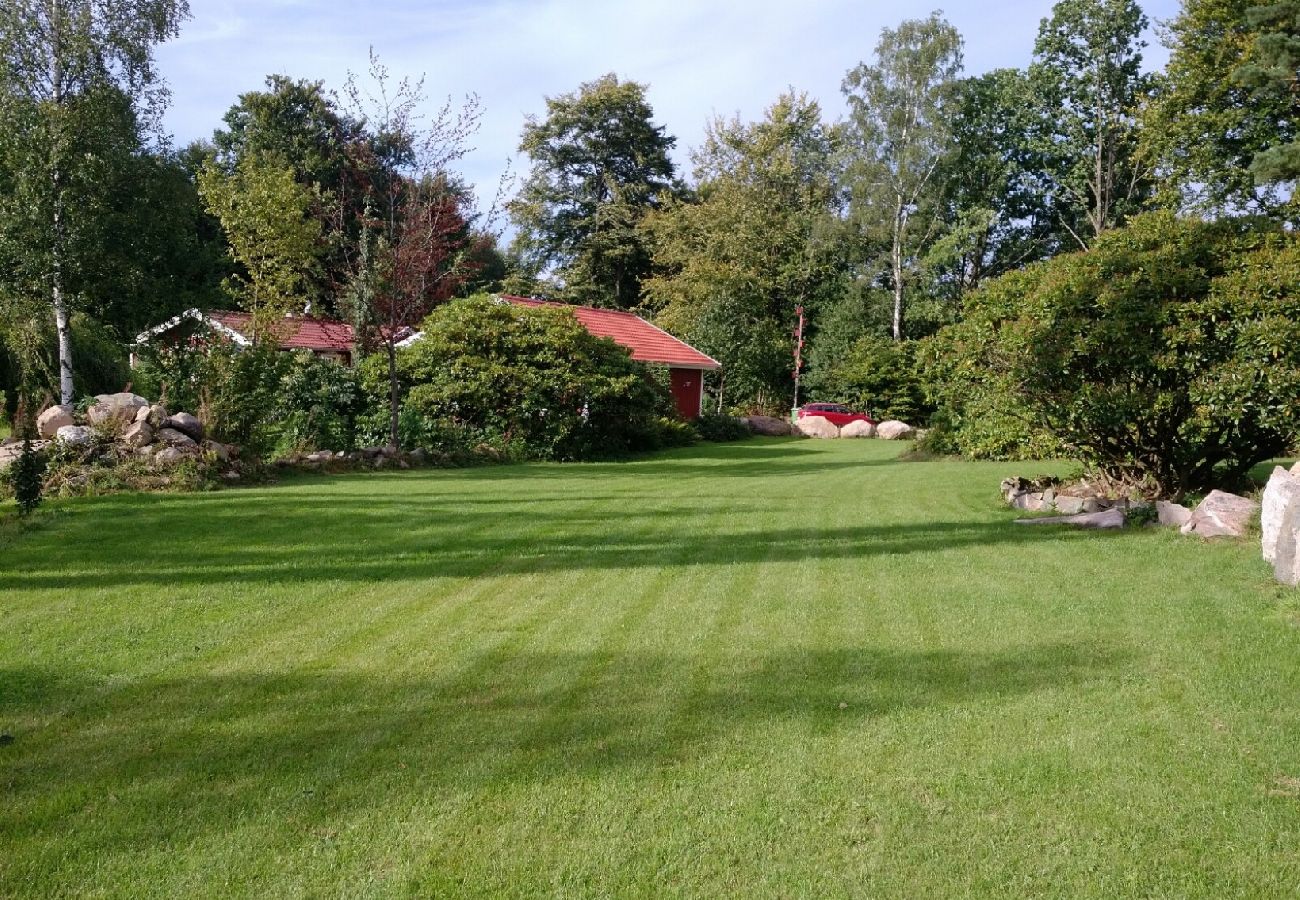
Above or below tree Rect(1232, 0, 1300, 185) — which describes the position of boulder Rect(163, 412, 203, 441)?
below

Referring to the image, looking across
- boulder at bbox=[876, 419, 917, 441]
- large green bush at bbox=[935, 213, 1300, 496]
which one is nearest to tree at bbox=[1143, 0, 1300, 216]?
boulder at bbox=[876, 419, 917, 441]

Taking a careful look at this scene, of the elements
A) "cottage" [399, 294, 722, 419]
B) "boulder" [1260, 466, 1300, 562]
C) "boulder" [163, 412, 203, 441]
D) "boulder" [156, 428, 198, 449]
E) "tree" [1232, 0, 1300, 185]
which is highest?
"tree" [1232, 0, 1300, 185]

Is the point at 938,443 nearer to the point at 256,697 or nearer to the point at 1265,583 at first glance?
the point at 1265,583

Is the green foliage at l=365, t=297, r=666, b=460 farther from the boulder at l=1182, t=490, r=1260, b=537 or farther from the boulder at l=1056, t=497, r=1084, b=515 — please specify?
the boulder at l=1182, t=490, r=1260, b=537

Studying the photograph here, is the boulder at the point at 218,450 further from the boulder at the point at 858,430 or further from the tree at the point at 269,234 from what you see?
the boulder at the point at 858,430

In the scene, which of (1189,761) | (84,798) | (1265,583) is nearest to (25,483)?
(84,798)

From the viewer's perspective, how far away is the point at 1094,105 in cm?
3562

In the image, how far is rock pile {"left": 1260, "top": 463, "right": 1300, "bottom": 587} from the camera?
257 inches

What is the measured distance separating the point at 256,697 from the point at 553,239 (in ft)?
145

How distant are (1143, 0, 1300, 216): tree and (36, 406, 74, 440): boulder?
89.6 feet

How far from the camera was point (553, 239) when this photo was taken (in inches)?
1845

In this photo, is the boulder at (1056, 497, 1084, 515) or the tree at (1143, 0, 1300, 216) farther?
the tree at (1143, 0, 1300, 216)

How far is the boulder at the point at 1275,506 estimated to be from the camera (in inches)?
272

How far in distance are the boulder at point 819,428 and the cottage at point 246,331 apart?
53.1 feet
